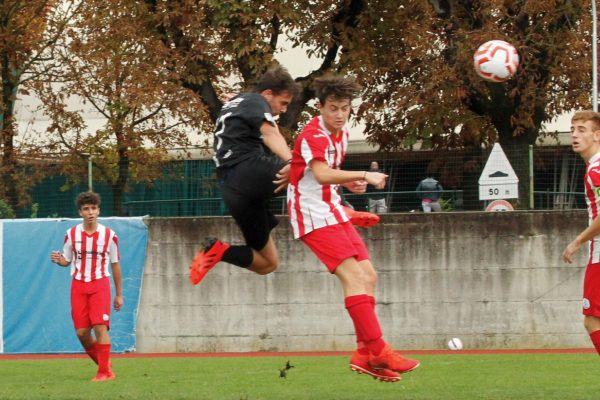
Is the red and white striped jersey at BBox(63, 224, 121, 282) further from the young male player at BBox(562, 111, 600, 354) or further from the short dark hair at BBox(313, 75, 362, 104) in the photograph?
the young male player at BBox(562, 111, 600, 354)

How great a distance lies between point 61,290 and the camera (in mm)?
18547

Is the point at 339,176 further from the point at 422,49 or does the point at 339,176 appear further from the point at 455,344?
the point at 422,49

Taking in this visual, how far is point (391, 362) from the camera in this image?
8.76 metres

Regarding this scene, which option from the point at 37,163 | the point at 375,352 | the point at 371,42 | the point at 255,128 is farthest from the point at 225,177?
the point at 371,42

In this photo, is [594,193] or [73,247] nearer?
[594,193]

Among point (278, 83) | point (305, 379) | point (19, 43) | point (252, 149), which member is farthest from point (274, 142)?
point (19, 43)

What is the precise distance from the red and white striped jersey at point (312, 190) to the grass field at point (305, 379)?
172 centimetres

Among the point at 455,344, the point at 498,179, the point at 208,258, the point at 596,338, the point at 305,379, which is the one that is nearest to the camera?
the point at 596,338

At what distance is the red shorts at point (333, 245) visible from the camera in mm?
9109

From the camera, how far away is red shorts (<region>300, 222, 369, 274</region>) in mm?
9109

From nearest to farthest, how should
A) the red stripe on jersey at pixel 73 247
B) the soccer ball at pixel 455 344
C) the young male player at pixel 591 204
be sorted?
the young male player at pixel 591 204 → the red stripe on jersey at pixel 73 247 → the soccer ball at pixel 455 344

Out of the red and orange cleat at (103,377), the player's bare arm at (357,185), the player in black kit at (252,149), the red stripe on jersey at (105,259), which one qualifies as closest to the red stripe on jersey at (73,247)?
the red stripe on jersey at (105,259)

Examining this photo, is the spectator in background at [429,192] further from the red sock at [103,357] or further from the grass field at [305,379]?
the red sock at [103,357]

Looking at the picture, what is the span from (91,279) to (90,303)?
26cm
